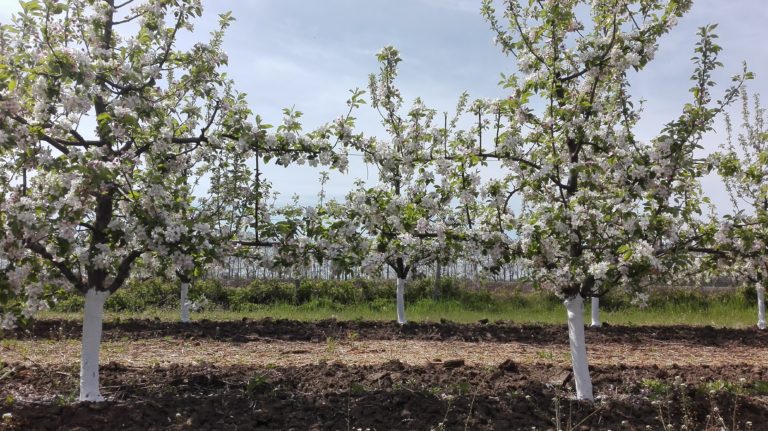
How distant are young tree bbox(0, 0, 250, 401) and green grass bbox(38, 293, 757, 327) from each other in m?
7.98

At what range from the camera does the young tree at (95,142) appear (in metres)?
4.55

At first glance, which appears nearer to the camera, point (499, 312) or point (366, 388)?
point (366, 388)

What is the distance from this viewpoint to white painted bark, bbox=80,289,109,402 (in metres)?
5.34

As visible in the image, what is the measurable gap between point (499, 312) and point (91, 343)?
1164 centimetres

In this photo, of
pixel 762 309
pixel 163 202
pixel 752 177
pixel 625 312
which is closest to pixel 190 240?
pixel 163 202

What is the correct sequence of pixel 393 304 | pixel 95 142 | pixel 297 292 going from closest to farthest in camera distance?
pixel 95 142 < pixel 393 304 < pixel 297 292

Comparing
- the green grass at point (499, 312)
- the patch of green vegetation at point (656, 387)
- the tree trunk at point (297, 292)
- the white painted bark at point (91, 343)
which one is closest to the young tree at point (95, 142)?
the white painted bark at point (91, 343)

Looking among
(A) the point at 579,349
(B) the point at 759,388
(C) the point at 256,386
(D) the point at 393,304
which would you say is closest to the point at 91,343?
(C) the point at 256,386

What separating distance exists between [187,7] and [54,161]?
1780 millimetres

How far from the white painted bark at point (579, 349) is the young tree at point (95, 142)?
134 inches

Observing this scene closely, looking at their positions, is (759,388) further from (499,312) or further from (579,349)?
(499,312)

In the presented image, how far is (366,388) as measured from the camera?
605 cm

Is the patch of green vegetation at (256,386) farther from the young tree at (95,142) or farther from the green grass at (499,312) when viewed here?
the green grass at (499,312)

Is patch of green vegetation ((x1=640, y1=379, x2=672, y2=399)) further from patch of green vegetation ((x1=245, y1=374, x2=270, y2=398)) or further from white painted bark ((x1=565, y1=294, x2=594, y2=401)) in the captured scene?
patch of green vegetation ((x1=245, y1=374, x2=270, y2=398))
